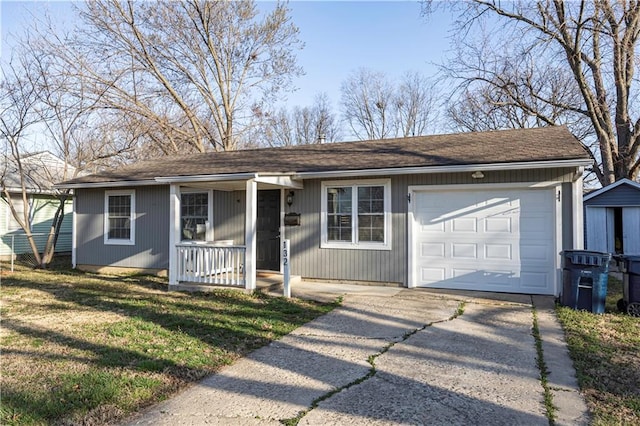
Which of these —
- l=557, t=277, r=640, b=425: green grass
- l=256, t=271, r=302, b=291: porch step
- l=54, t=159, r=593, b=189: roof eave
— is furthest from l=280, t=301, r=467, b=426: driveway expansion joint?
l=256, t=271, r=302, b=291: porch step

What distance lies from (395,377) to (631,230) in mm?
14861

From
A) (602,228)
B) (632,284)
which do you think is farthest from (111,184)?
(602,228)

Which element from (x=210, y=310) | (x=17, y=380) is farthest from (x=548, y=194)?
(x=17, y=380)

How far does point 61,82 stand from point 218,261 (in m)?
11.4

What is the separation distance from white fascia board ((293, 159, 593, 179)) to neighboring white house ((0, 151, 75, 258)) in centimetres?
1075

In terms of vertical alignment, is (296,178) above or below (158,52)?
below

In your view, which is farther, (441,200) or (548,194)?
(441,200)

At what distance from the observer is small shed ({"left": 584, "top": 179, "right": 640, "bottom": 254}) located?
14930mm

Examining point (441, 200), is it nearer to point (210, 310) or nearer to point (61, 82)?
point (210, 310)

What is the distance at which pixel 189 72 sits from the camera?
71.9ft

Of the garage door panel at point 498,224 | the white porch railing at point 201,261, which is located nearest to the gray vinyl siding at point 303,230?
the garage door panel at point 498,224

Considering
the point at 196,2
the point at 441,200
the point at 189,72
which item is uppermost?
the point at 196,2

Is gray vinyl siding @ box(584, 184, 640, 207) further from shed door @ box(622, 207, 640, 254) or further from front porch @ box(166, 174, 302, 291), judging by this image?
front porch @ box(166, 174, 302, 291)

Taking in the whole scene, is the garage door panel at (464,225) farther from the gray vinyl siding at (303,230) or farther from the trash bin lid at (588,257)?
the trash bin lid at (588,257)
